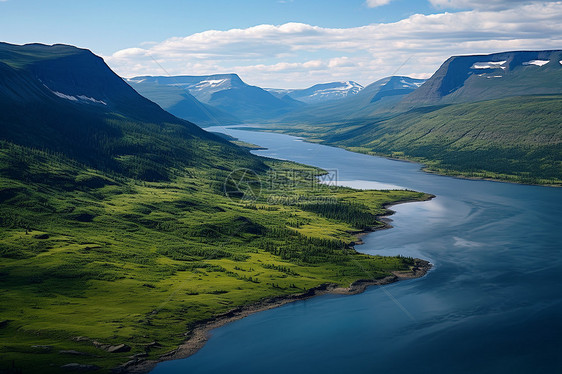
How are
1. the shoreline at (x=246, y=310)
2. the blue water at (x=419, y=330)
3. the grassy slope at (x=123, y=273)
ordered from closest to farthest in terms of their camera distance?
the shoreline at (x=246, y=310), the blue water at (x=419, y=330), the grassy slope at (x=123, y=273)

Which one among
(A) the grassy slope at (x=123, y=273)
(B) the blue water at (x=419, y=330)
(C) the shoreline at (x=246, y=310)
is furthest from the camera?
(A) the grassy slope at (x=123, y=273)

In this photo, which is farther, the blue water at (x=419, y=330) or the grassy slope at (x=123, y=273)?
the grassy slope at (x=123, y=273)

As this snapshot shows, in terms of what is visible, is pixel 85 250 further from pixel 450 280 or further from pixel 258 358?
pixel 450 280

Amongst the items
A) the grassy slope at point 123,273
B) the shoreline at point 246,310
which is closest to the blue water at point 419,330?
the shoreline at point 246,310

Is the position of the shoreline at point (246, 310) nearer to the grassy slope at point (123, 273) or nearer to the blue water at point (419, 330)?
the blue water at point (419, 330)

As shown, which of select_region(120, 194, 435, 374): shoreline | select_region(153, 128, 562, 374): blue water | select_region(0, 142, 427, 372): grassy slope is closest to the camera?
select_region(120, 194, 435, 374): shoreline

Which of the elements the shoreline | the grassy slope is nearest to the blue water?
the shoreline

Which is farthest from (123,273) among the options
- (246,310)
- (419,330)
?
(419,330)

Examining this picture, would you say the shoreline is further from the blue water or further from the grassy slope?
the grassy slope

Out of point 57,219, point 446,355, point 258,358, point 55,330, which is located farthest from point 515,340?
point 57,219
